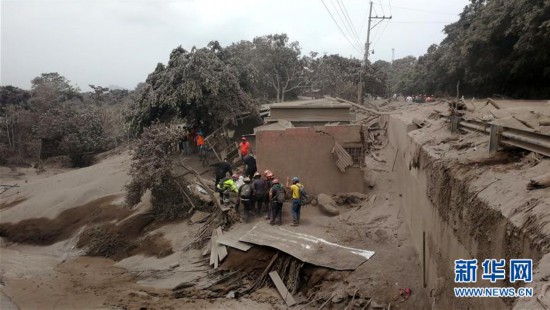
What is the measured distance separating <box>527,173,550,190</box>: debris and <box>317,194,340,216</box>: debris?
8.97m

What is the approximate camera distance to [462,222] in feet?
18.8

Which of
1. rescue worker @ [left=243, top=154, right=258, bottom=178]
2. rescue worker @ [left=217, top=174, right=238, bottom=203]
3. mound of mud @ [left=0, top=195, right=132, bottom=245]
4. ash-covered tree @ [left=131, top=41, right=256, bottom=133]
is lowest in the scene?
mound of mud @ [left=0, top=195, right=132, bottom=245]

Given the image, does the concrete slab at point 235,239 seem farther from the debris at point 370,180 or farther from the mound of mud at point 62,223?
the mound of mud at point 62,223

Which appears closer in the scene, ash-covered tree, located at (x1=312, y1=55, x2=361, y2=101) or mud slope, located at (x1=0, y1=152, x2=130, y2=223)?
mud slope, located at (x1=0, y1=152, x2=130, y2=223)

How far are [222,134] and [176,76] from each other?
12.8 ft

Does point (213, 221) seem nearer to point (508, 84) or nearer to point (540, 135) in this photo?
point (540, 135)

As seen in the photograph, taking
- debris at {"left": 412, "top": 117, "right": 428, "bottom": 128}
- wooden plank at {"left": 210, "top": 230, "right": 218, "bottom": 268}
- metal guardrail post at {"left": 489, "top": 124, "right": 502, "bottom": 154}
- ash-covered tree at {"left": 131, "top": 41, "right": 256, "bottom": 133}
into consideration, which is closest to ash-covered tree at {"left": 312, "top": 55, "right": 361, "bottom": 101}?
ash-covered tree at {"left": 131, "top": 41, "right": 256, "bottom": 133}

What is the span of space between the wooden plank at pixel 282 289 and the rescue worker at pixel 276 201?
2214mm

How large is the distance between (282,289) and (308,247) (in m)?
1.36

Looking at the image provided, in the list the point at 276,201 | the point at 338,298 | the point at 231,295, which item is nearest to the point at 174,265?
the point at 231,295

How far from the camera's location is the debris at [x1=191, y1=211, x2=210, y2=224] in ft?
47.6

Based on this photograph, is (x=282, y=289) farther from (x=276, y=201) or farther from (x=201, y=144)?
(x=201, y=144)

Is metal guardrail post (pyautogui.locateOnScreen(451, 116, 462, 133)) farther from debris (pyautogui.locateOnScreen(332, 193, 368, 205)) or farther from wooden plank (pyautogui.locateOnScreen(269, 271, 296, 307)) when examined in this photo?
wooden plank (pyautogui.locateOnScreen(269, 271, 296, 307))

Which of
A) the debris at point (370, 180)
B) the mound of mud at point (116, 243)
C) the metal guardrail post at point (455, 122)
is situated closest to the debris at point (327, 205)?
the debris at point (370, 180)
